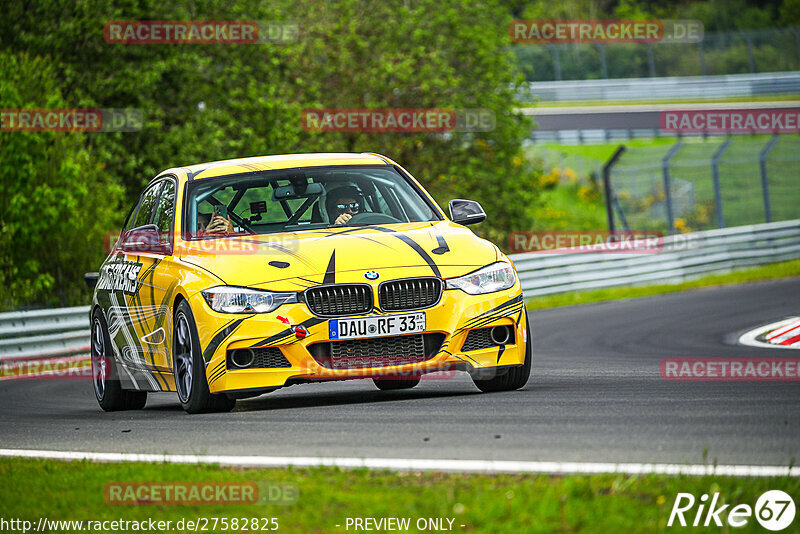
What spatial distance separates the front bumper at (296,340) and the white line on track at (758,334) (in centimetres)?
555

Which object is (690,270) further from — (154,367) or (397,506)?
(397,506)

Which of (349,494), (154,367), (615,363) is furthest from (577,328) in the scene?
(349,494)

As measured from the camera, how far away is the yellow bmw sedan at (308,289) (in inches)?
324

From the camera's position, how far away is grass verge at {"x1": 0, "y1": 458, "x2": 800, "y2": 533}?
184 inches

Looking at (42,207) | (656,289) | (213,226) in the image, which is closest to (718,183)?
(656,289)

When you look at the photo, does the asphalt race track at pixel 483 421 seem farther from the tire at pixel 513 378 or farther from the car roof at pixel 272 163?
the car roof at pixel 272 163

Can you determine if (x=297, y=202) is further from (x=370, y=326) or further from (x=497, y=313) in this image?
(x=497, y=313)

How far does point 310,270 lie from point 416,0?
101 feet

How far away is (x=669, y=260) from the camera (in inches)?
1012

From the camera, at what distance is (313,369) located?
8211 millimetres

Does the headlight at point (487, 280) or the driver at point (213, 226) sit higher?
the driver at point (213, 226)

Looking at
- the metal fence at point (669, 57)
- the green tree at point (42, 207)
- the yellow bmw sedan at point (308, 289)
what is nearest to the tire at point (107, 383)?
the yellow bmw sedan at point (308, 289)

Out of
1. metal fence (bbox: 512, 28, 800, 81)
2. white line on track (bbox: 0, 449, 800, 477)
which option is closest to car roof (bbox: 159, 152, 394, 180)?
white line on track (bbox: 0, 449, 800, 477)

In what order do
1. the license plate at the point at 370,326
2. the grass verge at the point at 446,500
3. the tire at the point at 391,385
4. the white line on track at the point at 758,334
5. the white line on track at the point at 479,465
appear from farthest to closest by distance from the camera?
1. the white line on track at the point at 758,334
2. the tire at the point at 391,385
3. the license plate at the point at 370,326
4. the white line on track at the point at 479,465
5. the grass verge at the point at 446,500
